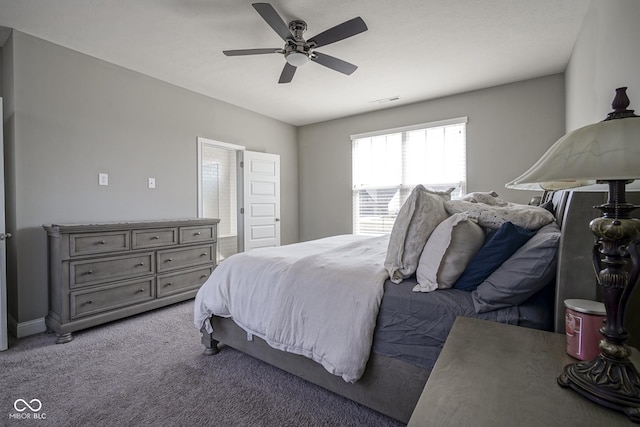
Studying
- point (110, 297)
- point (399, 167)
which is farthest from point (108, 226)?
point (399, 167)

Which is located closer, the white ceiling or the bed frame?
the bed frame

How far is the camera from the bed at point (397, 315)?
1.11 metres

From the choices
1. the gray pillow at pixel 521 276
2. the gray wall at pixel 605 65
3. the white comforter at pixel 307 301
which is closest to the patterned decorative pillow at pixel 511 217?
the gray pillow at pixel 521 276

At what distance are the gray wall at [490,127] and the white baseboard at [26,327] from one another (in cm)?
396

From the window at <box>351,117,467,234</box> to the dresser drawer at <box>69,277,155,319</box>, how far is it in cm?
326

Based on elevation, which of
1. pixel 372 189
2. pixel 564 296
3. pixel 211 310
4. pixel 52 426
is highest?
pixel 372 189

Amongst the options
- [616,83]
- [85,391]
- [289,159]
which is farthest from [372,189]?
[85,391]

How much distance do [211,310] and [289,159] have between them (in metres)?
3.93

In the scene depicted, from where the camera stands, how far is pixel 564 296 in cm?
110

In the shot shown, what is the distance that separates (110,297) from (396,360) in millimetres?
2710

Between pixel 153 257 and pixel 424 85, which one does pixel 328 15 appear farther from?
pixel 153 257

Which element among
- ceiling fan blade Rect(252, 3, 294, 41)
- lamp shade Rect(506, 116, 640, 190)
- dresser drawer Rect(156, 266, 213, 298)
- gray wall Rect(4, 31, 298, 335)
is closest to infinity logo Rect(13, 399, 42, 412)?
gray wall Rect(4, 31, 298, 335)

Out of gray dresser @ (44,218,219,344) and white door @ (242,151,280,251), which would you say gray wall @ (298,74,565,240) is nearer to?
white door @ (242,151,280,251)

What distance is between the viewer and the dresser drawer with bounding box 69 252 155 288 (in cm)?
253
